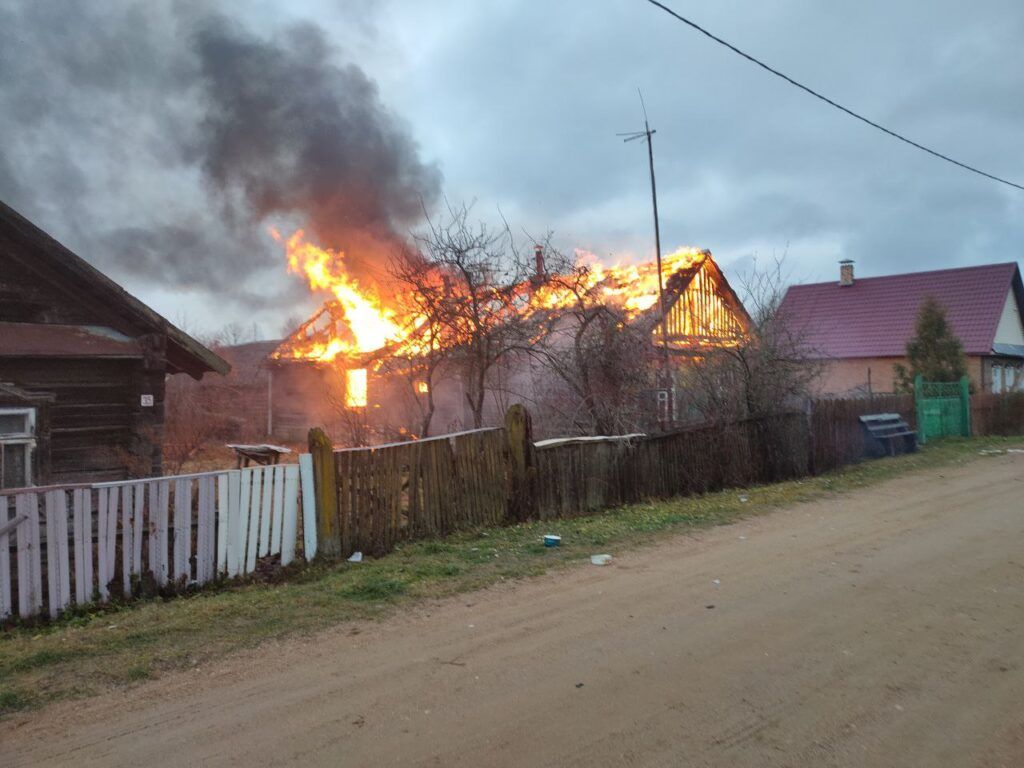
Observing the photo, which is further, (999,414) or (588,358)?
(999,414)

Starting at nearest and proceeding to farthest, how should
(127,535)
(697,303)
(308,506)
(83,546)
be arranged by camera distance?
(83,546) < (127,535) < (308,506) < (697,303)

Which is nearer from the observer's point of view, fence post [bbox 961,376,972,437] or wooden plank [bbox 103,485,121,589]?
wooden plank [bbox 103,485,121,589]

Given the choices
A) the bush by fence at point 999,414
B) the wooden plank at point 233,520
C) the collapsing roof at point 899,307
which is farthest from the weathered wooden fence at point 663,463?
the collapsing roof at point 899,307

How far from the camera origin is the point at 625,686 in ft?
13.4

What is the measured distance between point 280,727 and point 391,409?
16.1 m

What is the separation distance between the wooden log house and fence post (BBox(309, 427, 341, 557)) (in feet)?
8.31

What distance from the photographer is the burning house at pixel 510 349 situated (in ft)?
40.7

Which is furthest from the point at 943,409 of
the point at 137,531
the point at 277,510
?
the point at 137,531

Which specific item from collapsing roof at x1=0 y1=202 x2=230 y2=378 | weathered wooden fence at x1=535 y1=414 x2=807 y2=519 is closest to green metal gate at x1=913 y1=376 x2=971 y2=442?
weathered wooden fence at x1=535 y1=414 x2=807 y2=519

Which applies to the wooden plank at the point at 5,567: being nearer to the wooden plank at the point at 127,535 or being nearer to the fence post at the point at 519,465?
the wooden plank at the point at 127,535

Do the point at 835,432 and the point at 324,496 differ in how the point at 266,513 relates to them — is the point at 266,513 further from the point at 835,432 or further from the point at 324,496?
the point at 835,432

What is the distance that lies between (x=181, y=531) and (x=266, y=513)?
723mm

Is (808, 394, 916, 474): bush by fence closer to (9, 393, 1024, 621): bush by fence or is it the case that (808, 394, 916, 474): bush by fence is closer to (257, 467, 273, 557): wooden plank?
(9, 393, 1024, 621): bush by fence

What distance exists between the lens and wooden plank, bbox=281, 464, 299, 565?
694 cm
